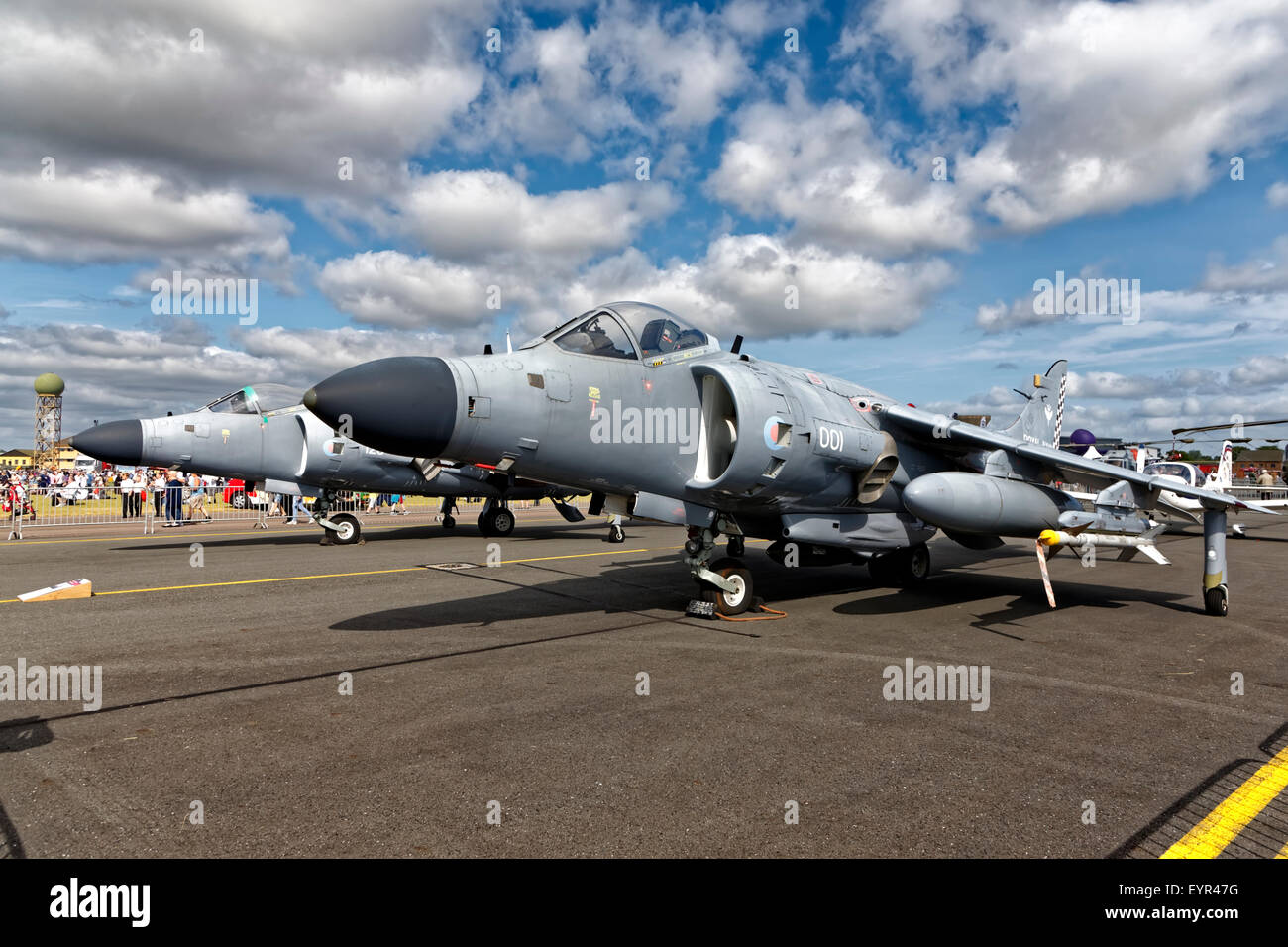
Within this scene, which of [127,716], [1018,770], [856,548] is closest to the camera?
[1018,770]

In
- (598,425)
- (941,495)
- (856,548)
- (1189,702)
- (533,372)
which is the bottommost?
(1189,702)

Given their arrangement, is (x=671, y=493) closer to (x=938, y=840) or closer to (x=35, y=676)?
(x=938, y=840)

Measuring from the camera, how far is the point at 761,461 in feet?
24.6

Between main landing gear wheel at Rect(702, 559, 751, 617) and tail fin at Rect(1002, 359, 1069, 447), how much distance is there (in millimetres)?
7383

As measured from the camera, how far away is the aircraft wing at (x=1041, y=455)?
341 inches

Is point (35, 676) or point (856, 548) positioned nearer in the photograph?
point (35, 676)

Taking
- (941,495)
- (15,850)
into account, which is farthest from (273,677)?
(941,495)

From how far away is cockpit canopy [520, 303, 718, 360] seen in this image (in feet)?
23.5

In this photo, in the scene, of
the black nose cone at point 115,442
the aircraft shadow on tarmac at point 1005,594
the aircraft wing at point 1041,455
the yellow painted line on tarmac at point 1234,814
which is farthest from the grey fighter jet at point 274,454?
the yellow painted line on tarmac at point 1234,814

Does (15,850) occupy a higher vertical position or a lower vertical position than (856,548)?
lower

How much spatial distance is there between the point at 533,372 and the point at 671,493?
6.75 ft

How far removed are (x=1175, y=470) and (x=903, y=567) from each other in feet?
64.8

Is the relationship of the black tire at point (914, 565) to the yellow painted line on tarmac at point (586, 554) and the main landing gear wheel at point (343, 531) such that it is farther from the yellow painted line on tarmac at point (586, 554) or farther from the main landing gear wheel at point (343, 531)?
the main landing gear wheel at point (343, 531)

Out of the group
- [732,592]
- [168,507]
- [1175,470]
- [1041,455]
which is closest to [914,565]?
[1041,455]
